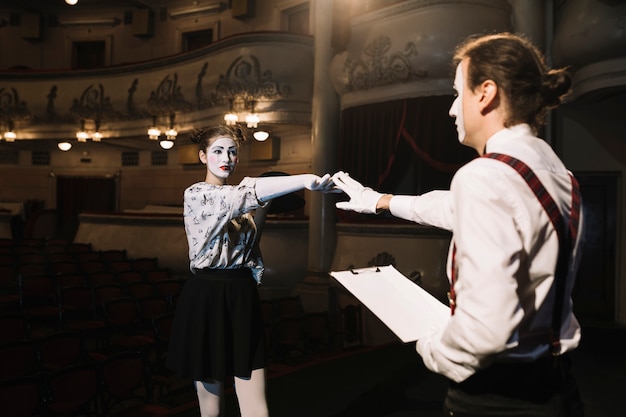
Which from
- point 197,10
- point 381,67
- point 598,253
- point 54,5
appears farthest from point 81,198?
point 598,253

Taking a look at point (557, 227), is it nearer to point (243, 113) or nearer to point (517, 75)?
point (517, 75)

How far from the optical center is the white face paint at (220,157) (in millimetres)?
2205

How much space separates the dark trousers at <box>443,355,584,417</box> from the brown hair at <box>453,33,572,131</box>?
569 mm

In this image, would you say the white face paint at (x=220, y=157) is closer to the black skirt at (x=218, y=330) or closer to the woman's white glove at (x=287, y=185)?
the woman's white glove at (x=287, y=185)

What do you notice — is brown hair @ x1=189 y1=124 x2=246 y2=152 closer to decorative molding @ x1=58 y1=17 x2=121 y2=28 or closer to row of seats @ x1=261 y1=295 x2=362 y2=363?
row of seats @ x1=261 y1=295 x2=362 y2=363

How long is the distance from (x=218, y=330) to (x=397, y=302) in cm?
96

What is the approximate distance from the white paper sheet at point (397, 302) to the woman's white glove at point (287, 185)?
0.43 metres

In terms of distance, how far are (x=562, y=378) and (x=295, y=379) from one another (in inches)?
116

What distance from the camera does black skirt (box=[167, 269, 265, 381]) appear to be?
2.05 metres

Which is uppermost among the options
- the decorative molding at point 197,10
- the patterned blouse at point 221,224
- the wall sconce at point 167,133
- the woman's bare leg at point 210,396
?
the decorative molding at point 197,10

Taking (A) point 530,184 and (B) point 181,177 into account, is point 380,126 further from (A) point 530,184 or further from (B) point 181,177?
(B) point 181,177

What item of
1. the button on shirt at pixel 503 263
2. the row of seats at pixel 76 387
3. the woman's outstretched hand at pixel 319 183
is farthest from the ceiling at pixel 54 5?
the button on shirt at pixel 503 263

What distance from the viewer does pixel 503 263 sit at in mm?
971

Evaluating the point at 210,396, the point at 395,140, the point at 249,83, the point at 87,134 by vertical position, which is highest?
the point at 249,83
